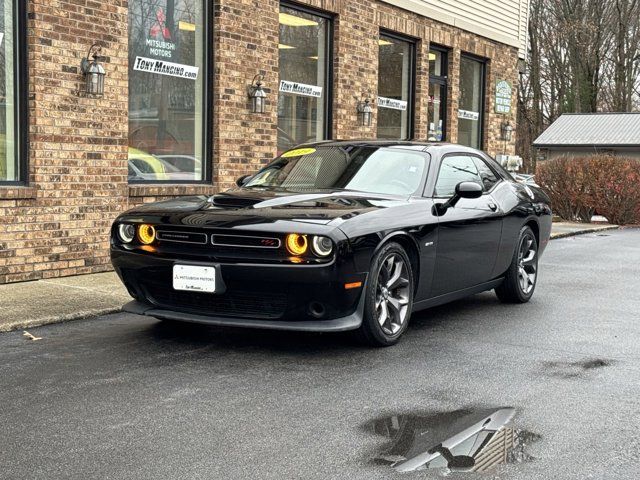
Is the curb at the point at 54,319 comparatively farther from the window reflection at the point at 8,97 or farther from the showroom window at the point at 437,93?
the showroom window at the point at 437,93

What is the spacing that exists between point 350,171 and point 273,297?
1684 millimetres

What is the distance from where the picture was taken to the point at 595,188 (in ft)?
66.0

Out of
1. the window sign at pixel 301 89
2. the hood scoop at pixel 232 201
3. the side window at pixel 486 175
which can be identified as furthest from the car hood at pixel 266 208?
the window sign at pixel 301 89

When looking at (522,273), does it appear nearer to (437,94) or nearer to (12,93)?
(12,93)

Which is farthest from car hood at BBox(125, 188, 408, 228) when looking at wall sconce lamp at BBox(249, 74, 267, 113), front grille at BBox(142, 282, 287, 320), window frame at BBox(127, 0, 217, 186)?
wall sconce lamp at BBox(249, 74, 267, 113)

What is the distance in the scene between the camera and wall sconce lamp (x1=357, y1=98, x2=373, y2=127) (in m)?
14.1

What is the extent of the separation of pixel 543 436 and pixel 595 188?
1691 cm

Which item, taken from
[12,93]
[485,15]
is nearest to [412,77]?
[485,15]

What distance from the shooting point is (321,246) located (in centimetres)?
544

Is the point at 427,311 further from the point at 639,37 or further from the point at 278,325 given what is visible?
the point at 639,37

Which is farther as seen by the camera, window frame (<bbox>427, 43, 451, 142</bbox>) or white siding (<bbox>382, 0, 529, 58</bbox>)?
window frame (<bbox>427, 43, 451, 142</bbox>)

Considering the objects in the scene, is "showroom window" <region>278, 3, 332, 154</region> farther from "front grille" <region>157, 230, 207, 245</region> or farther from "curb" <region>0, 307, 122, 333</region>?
"front grille" <region>157, 230, 207, 245</region>

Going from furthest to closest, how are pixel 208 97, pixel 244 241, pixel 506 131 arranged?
pixel 506 131 → pixel 208 97 → pixel 244 241

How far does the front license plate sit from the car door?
1815 mm
